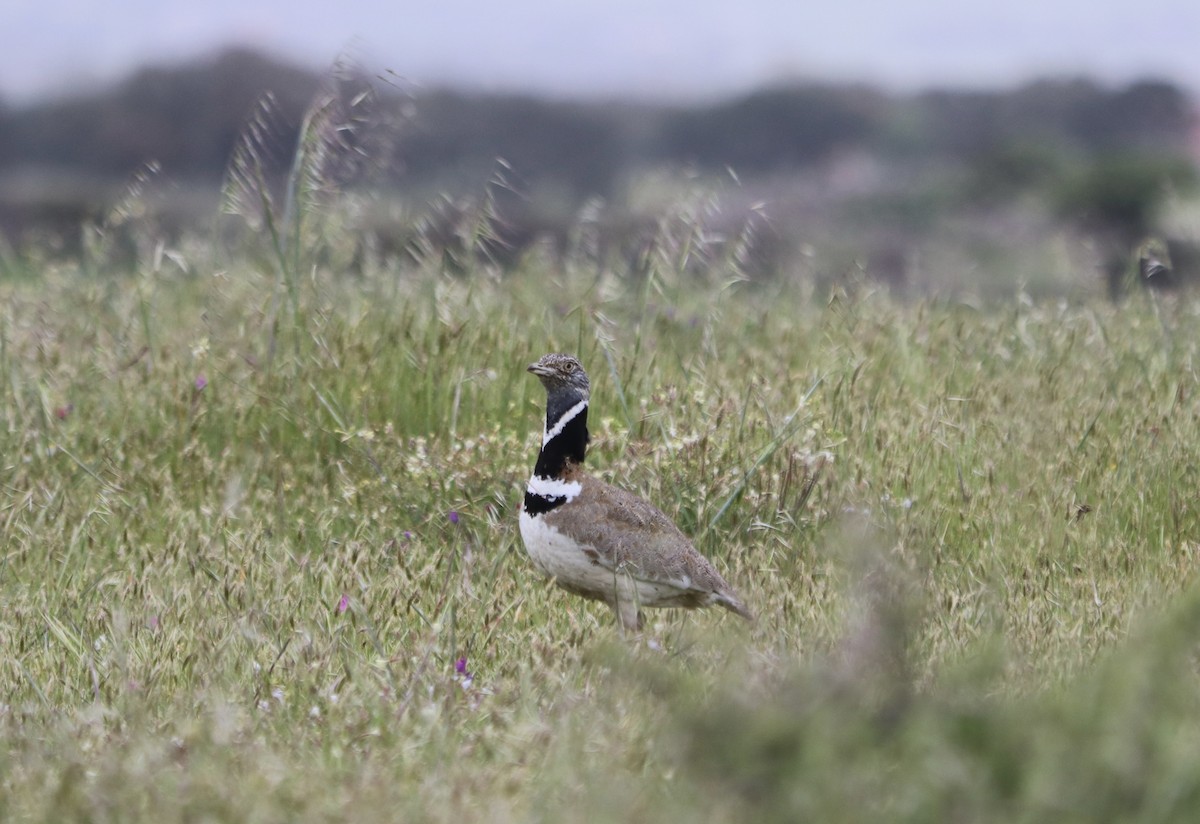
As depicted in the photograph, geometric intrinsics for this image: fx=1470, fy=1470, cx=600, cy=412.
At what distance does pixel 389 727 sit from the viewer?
10.4 feet

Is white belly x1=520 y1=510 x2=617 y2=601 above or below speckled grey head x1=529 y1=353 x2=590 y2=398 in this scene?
below

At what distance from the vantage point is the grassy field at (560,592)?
7.62 feet

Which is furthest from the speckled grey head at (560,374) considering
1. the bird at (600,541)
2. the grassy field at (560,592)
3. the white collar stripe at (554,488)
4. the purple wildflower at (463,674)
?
the purple wildflower at (463,674)

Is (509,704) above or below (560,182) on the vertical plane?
above

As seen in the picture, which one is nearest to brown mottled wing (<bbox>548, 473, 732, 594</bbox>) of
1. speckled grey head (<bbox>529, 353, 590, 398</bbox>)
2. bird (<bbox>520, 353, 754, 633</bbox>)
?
bird (<bbox>520, 353, 754, 633</bbox>)

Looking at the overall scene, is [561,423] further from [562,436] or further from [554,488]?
[554,488]

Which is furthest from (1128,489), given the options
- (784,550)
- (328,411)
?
(328,411)

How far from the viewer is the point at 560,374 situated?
4.23 m

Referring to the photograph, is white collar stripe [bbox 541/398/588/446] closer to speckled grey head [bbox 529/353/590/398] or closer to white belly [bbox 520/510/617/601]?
speckled grey head [bbox 529/353/590/398]

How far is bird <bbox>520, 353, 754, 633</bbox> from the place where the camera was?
155 inches

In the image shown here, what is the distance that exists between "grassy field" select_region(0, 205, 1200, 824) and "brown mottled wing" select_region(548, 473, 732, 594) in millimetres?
159

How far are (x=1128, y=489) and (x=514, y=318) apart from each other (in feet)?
9.62

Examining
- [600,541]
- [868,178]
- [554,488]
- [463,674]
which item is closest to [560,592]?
[554,488]

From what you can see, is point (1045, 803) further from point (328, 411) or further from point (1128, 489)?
point (328, 411)
